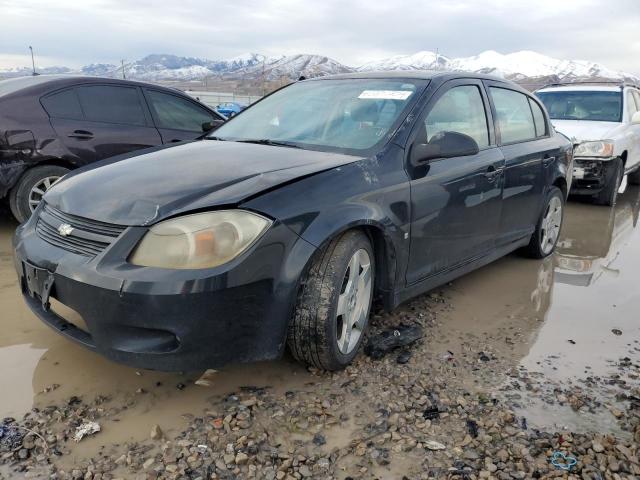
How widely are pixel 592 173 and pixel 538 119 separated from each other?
10.2 feet

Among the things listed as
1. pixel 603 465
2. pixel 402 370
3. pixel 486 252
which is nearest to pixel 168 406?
pixel 402 370

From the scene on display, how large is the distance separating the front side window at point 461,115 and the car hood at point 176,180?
76 cm

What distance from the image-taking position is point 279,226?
2.30 meters

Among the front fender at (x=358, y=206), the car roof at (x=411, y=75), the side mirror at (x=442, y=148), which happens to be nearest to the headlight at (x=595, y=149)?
the car roof at (x=411, y=75)

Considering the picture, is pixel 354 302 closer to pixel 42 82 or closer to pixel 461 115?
pixel 461 115

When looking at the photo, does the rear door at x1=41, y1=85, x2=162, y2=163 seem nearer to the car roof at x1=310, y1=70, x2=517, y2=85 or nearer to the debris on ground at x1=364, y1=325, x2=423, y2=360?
the car roof at x1=310, y1=70, x2=517, y2=85

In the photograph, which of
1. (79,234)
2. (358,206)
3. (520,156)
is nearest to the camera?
(79,234)

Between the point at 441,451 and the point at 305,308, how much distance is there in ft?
2.76

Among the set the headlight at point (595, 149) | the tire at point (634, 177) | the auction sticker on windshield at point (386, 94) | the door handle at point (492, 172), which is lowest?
the tire at point (634, 177)

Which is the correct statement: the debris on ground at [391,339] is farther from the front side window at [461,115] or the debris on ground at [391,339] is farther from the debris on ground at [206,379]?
the front side window at [461,115]

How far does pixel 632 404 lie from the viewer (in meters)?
2.63

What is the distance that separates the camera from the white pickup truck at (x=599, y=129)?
7.28m

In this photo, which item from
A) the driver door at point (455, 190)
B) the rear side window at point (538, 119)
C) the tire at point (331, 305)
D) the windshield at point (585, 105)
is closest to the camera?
the tire at point (331, 305)

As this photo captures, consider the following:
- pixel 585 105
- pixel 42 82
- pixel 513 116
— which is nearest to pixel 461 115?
pixel 513 116
